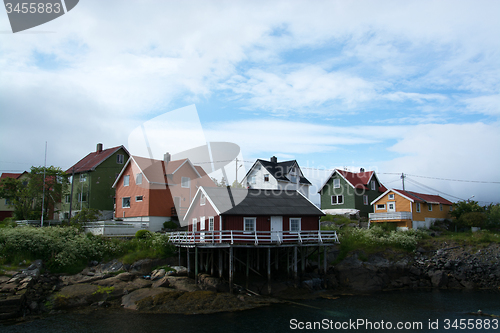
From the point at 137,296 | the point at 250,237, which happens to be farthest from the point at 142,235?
the point at 250,237

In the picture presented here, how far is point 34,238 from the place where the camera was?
95.7 ft

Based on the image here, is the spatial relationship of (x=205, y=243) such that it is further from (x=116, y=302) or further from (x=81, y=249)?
(x=81, y=249)

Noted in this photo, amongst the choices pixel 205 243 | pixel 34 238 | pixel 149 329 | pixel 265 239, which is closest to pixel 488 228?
pixel 265 239

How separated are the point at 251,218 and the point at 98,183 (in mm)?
26355

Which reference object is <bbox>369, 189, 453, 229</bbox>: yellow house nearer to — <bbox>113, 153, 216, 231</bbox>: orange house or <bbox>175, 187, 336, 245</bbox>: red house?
<bbox>175, 187, 336, 245</bbox>: red house

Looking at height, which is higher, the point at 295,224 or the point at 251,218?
the point at 251,218

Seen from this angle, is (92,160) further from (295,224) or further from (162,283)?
(295,224)

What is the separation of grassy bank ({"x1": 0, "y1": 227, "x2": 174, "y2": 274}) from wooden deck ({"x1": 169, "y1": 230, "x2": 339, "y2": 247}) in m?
2.64

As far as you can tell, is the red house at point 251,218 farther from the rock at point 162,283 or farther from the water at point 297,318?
the water at point 297,318

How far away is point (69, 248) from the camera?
29.8 meters

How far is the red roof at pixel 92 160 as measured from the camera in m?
48.4

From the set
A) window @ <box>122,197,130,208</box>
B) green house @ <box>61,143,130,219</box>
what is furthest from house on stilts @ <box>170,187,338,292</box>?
green house @ <box>61,143,130,219</box>

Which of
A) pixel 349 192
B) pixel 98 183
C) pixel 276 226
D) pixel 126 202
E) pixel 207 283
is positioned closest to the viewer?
pixel 207 283

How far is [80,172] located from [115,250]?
69.2 ft
